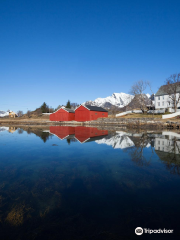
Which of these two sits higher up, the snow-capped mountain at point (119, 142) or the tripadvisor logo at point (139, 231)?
the tripadvisor logo at point (139, 231)

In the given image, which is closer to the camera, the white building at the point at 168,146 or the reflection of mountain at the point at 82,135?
the white building at the point at 168,146

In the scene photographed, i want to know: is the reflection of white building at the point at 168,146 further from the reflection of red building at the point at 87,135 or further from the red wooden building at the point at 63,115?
the red wooden building at the point at 63,115

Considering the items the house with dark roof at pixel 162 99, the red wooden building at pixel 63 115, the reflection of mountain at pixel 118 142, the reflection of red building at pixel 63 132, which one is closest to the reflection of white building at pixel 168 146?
the reflection of mountain at pixel 118 142

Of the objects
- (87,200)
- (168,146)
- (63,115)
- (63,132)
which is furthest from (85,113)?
(87,200)

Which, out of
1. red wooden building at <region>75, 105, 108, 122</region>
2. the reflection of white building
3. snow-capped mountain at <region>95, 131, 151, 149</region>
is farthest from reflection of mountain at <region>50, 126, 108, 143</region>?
red wooden building at <region>75, 105, 108, 122</region>

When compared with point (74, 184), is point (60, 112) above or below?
above

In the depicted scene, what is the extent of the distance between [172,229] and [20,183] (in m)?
5.01

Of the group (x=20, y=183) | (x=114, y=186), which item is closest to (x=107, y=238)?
(x=114, y=186)

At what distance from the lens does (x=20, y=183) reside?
215 inches

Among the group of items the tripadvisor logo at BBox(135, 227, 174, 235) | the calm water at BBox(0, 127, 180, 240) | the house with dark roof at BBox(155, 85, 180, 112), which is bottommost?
the tripadvisor logo at BBox(135, 227, 174, 235)

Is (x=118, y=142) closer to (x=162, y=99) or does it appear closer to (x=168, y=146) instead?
(x=168, y=146)

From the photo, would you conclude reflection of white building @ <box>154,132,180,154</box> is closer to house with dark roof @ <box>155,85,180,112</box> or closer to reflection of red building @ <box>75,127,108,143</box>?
reflection of red building @ <box>75,127,108,143</box>

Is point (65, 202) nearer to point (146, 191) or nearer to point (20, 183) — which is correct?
point (20, 183)

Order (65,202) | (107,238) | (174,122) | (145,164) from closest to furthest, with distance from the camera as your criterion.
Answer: (107,238) → (65,202) → (145,164) → (174,122)
